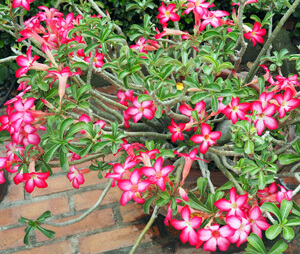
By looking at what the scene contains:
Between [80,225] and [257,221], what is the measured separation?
0.81m

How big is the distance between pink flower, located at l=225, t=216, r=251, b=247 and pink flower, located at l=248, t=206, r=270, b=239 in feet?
0.07

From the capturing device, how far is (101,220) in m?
1.48

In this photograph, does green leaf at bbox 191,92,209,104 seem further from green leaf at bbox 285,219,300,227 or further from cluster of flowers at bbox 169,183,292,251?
green leaf at bbox 285,219,300,227

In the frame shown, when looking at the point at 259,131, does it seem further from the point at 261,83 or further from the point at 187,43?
the point at 187,43

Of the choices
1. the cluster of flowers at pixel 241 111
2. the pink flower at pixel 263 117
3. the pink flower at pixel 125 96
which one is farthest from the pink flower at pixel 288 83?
the pink flower at pixel 125 96

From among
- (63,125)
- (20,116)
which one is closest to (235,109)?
(63,125)

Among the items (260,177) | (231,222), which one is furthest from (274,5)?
(231,222)

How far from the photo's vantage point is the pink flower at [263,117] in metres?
0.93

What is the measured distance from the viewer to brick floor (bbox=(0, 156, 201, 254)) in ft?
4.54

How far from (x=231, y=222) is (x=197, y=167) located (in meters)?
0.54

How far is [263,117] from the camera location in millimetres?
941

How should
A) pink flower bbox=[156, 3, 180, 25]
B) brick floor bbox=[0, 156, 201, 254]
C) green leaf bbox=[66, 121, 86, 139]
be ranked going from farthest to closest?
1. brick floor bbox=[0, 156, 201, 254]
2. pink flower bbox=[156, 3, 180, 25]
3. green leaf bbox=[66, 121, 86, 139]

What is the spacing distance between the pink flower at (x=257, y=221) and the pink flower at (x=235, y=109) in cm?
25

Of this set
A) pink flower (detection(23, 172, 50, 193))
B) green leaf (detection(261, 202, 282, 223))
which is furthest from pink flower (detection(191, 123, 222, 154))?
pink flower (detection(23, 172, 50, 193))
